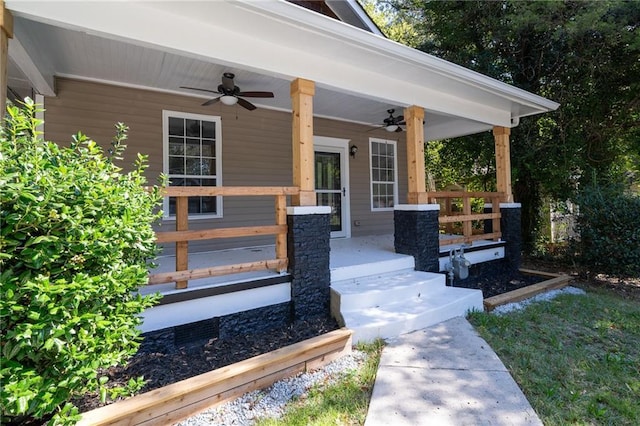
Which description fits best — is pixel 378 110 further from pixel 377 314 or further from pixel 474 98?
pixel 377 314

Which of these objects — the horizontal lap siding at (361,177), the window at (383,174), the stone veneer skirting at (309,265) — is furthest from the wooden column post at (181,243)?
the window at (383,174)

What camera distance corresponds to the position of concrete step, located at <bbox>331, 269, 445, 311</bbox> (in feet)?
11.6

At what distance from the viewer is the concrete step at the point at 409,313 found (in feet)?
10.5

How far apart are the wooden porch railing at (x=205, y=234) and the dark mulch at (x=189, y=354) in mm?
525

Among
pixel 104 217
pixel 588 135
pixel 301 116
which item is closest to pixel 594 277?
pixel 588 135

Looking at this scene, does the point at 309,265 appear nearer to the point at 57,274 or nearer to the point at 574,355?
the point at 57,274

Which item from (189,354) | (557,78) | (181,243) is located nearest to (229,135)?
(181,243)

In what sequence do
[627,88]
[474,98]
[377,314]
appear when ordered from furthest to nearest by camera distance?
[627,88] < [474,98] < [377,314]

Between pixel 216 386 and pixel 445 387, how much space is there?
1.60 meters

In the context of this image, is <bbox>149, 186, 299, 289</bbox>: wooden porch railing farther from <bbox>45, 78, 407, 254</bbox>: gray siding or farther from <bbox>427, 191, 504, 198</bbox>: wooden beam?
<bbox>427, 191, 504, 198</bbox>: wooden beam

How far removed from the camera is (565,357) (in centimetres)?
296

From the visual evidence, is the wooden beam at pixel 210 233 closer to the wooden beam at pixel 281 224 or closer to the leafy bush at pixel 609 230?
the wooden beam at pixel 281 224

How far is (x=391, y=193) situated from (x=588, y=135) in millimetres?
4315

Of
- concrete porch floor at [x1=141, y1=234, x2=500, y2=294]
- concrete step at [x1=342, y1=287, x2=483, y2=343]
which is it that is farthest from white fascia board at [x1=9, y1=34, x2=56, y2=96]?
concrete step at [x1=342, y1=287, x2=483, y2=343]
